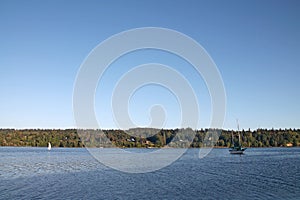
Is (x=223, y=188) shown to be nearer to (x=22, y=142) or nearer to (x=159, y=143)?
(x=159, y=143)

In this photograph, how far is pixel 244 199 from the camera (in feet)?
94.4

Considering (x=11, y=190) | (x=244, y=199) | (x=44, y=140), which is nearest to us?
(x=244, y=199)

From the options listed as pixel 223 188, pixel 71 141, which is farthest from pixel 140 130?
pixel 223 188

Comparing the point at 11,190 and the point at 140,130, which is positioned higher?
the point at 140,130

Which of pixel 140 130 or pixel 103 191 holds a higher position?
pixel 140 130

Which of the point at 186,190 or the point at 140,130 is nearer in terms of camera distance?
the point at 186,190

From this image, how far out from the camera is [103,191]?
32625 mm

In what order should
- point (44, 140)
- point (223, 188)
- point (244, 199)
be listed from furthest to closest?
point (44, 140) < point (223, 188) < point (244, 199)

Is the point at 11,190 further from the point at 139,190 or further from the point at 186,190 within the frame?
the point at 186,190

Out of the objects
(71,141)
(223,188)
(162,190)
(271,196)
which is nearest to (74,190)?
(162,190)

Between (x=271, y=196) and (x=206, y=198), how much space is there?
604 centimetres

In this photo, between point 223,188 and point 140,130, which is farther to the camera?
point 140,130

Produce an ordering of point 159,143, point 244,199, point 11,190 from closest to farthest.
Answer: point 244,199 < point 11,190 < point 159,143

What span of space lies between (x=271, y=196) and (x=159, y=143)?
148 metres
